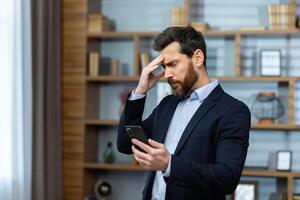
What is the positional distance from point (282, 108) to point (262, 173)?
1.76 ft

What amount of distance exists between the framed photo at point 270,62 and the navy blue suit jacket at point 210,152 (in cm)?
213

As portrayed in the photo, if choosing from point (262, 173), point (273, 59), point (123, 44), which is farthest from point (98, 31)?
point (262, 173)

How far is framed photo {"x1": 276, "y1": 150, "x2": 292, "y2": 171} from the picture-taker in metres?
4.18

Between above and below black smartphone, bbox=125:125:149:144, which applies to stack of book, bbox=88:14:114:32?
above

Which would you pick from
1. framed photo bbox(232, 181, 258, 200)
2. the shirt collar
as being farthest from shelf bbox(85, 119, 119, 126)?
the shirt collar

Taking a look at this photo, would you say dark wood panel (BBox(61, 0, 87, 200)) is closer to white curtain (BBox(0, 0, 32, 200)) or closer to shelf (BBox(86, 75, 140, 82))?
shelf (BBox(86, 75, 140, 82))

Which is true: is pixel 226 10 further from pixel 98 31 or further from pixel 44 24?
pixel 44 24

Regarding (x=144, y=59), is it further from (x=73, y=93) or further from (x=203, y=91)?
(x=203, y=91)

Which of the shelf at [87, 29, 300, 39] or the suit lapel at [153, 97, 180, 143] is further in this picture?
the shelf at [87, 29, 300, 39]

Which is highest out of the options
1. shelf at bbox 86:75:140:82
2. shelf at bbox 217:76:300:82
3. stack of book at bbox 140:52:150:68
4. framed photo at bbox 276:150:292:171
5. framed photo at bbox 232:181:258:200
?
stack of book at bbox 140:52:150:68

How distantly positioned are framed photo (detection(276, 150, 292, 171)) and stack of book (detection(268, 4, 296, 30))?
0.94 metres

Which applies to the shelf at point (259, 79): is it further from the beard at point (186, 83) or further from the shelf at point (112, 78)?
the beard at point (186, 83)

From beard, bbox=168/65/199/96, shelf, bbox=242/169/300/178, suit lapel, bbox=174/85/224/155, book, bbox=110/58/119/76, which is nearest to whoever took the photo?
suit lapel, bbox=174/85/224/155

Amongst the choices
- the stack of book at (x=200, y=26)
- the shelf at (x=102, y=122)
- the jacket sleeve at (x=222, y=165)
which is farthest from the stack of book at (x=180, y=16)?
the jacket sleeve at (x=222, y=165)
